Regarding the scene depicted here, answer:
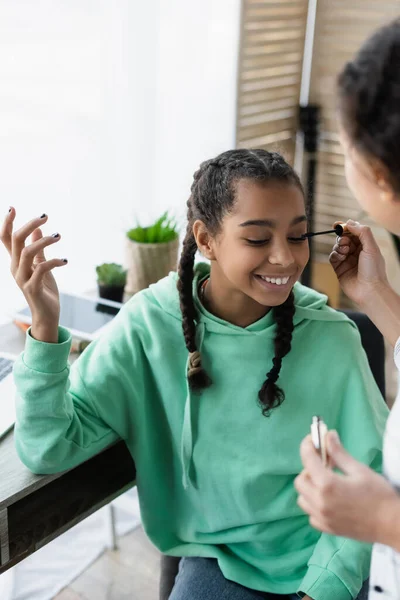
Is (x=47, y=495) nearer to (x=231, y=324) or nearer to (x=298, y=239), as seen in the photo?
(x=231, y=324)

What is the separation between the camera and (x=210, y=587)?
4.22 feet

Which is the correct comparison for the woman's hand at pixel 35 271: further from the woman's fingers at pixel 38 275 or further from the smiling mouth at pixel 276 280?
the smiling mouth at pixel 276 280

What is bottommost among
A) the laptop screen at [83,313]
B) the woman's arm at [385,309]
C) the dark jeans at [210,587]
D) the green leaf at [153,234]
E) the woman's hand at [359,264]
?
the dark jeans at [210,587]

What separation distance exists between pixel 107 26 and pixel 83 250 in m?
0.66

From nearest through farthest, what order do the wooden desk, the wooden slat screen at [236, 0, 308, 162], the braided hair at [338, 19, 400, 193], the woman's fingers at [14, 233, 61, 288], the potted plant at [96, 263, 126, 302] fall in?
the braided hair at [338, 19, 400, 193]
the woman's fingers at [14, 233, 61, 288]
the wooden desk
the potted plant at [96, 263, 126, 302]
the wooden slat screen at [236, 0, 308, 162]

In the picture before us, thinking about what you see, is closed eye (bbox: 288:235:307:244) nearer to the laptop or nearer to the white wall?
the laptop

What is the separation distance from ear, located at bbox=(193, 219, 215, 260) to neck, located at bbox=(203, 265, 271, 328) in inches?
1.9

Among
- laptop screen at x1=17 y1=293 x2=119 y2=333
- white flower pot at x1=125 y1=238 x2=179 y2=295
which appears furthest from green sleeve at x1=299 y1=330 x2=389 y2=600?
white flower pot at x1=125 y1=238 x2=179 y2=295

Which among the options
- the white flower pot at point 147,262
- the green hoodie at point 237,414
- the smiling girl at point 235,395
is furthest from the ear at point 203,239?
the white flower pot at point 147,262

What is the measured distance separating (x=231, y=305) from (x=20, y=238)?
393mm

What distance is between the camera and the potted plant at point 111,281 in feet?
6.01

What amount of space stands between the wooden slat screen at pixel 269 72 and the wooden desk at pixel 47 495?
55.0 inches

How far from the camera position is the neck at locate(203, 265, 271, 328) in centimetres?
131

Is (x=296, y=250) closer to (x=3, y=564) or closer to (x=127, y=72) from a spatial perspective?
(x=3, y=564)
